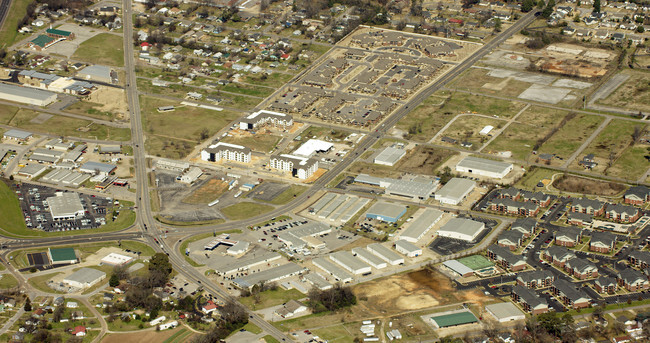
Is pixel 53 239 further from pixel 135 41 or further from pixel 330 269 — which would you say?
pixel 135 41

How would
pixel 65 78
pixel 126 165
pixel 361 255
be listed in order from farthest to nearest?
pixel 65 78 < pixel 126 165 < pixel 361 255

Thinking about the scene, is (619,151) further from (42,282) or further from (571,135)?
(42,282)

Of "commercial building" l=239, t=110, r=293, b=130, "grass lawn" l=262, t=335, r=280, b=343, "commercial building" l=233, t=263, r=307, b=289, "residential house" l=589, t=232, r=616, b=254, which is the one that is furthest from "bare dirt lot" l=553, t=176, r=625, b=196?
"grass lawn" l=262, t=335, r=280, b=343

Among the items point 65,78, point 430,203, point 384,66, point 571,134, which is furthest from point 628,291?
point 65,78

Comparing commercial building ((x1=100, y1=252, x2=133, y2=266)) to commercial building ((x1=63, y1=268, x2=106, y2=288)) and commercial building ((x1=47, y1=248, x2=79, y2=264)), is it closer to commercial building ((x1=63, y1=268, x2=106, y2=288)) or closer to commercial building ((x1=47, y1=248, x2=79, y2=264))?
commercial building ((x1=63, y1=268, x2=106, y2=288))

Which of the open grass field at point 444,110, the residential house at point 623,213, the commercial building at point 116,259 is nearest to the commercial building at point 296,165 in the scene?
the open grass field at point 444,110

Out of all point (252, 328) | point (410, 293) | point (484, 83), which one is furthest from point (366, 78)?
point (252, 328)

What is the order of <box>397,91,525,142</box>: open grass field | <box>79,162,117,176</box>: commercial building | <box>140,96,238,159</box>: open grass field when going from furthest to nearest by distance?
<box>397,91,525,142</box>: open grass field
<box>140,96,238,159</box>: open grass field
<box>79,162,117,176</box>: commercial building
